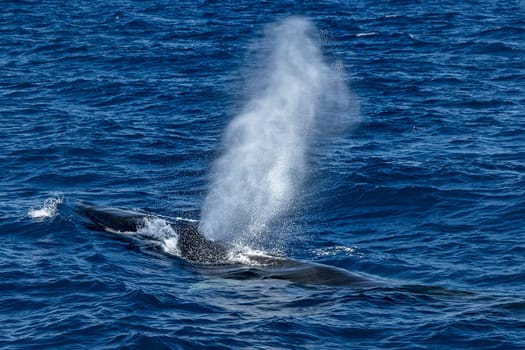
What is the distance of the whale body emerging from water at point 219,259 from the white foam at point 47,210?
3.79ft

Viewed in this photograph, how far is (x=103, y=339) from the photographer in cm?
3134

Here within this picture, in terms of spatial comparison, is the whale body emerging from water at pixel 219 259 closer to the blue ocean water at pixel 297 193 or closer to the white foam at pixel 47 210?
the blue ocean water at pixel 297 193

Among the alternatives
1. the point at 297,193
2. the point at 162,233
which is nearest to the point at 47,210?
the point at 162,233

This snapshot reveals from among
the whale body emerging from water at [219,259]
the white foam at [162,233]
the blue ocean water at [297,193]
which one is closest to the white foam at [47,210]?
the blue ocean water at [297,193]

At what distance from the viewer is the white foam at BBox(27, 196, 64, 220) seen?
145ft

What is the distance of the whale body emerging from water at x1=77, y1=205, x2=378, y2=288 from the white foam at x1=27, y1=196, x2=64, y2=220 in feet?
3.79

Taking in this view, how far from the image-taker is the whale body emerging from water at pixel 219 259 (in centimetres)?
3703

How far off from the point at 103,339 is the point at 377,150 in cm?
2650

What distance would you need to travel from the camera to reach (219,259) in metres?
40.0

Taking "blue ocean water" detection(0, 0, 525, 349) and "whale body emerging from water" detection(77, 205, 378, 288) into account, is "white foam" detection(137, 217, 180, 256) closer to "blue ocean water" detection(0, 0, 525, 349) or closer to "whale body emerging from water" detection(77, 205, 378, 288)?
"whale body emerging from water" detection(77, 205, 378, 288)

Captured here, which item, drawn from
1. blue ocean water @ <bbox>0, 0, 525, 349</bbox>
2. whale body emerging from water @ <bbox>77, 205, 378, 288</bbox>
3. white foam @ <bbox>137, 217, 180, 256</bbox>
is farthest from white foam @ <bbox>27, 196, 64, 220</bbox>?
white foam @ <bbox>137, 217, 180, 256</bbox>

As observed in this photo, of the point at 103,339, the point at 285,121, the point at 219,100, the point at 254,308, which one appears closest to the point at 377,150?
the point at 285,121

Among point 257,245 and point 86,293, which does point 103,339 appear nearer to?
point 86,293

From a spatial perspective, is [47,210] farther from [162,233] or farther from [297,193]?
[297,193]
